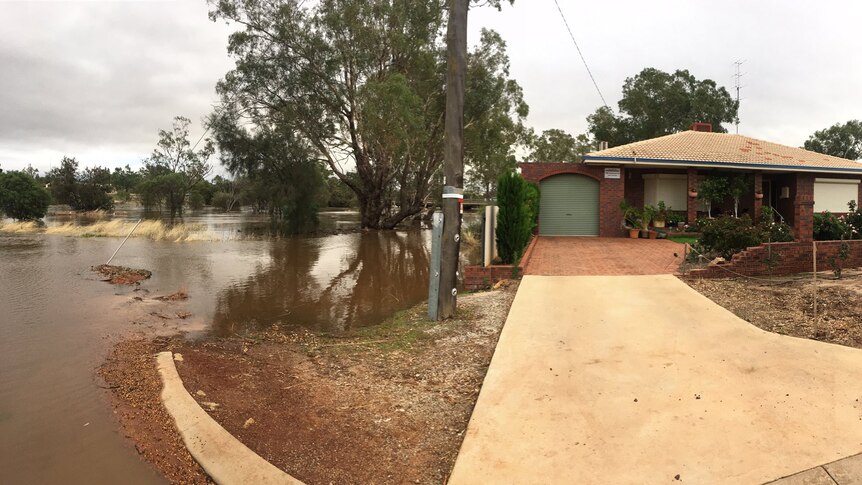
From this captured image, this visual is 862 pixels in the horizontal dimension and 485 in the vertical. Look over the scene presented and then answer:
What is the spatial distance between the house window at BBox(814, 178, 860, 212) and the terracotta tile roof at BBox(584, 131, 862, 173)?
832 mm

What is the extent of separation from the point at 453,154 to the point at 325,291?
6587mm

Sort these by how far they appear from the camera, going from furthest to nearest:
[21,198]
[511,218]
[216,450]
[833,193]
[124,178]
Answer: [124,178] → [21,198] → [833,193] → [511,218] → [216,450]

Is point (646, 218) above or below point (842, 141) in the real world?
below

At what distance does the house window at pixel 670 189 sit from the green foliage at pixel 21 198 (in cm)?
4675

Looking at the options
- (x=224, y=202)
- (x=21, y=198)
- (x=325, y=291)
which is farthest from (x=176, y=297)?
(x=224, y=202)

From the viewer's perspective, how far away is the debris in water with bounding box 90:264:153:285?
14.0 m

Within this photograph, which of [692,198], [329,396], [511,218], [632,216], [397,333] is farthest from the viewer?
[692,198]

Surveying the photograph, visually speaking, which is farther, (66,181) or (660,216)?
(66,181)

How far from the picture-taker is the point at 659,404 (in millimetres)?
4449

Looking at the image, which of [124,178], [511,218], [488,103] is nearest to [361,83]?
[488,103]

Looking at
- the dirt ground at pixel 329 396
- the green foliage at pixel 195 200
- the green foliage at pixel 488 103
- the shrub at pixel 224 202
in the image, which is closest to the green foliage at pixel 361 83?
the green foliage at pixel 488 103

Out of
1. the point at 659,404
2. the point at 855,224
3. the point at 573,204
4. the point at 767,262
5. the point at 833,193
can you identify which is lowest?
the point at 659,404

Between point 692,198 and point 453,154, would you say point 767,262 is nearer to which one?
point 453,154

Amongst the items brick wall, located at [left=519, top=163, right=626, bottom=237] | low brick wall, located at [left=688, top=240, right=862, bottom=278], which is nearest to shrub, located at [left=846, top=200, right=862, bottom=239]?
low brick wall, located at [left=688, top=240, right=862, bottom=278]
